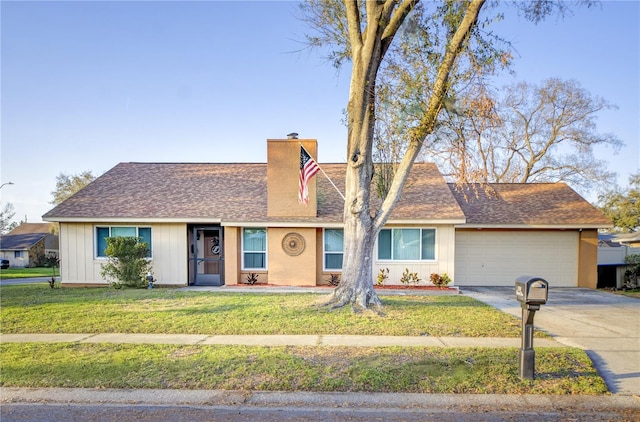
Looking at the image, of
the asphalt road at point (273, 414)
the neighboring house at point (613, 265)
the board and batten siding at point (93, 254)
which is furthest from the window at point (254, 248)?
the neighboring house at point (613, 265)

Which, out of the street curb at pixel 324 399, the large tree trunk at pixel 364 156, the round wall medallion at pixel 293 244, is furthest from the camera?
the round wall medallion at pixel 293 244

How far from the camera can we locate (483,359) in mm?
5863

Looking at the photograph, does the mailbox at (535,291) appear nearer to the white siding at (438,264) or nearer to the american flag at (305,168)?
the american flag at (305,168)

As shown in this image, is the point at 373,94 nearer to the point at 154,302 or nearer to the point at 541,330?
the point at 541,330

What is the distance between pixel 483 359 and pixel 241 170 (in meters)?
14.8

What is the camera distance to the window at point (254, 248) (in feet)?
48.5

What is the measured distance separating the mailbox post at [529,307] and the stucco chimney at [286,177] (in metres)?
9.66

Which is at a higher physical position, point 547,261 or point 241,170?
point 241,170

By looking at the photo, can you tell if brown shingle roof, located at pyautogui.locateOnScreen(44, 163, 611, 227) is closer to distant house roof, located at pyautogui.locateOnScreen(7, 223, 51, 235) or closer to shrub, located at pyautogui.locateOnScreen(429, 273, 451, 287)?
shrub, located at pyautogui.locateOnScreen(429, 273, 451, 287)

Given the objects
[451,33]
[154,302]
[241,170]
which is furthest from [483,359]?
[241,170]

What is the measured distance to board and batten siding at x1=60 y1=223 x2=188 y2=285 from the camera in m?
14.6

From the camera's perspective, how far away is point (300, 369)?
17.9ft

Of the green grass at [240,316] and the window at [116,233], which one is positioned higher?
the window at [116,233]

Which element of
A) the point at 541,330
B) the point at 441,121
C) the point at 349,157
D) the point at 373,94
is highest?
the point at 373,94
